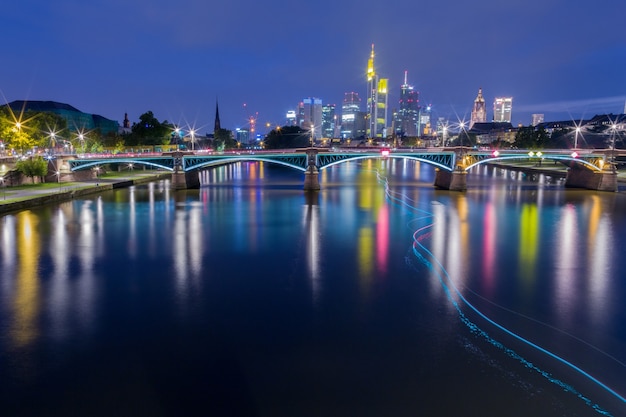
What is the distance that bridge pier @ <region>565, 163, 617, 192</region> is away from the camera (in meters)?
58.7

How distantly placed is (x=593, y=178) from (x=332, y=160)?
36053 mm

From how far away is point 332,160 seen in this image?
59312mm

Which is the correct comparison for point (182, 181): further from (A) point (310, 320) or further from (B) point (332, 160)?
(A) point (310, 320)

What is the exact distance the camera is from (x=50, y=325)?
14.9 m

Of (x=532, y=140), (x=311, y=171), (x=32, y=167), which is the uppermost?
(x=532, y=140)

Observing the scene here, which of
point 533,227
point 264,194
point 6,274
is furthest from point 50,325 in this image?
point 264,194

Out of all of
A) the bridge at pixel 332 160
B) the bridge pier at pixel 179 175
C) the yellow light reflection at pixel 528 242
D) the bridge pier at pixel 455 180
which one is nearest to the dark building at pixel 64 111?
the bridge at pixel 332 160

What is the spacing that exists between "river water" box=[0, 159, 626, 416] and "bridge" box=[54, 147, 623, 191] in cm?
2551

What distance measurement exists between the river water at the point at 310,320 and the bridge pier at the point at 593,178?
30.3 meters

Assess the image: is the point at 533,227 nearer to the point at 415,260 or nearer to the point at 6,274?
the point at 415,260

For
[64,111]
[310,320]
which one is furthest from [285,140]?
[310,320]

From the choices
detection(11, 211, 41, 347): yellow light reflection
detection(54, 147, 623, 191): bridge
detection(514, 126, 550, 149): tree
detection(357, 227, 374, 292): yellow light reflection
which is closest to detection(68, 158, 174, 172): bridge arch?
detection(54, 147, 623, 191): bridge

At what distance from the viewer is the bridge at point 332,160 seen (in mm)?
58031

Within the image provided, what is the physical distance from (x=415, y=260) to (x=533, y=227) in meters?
15.5
